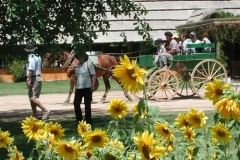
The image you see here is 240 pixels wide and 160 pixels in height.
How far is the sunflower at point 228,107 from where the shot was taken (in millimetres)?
4242

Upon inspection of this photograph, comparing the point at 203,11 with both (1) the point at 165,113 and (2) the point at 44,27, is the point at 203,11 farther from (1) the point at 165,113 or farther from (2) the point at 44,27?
(2) the point at 44,27

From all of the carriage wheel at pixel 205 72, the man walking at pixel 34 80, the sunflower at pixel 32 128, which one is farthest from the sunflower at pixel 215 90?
the carriage wheel at pixel 205 72

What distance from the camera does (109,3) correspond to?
40.7ft

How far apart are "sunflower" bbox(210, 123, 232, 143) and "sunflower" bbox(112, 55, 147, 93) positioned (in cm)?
95

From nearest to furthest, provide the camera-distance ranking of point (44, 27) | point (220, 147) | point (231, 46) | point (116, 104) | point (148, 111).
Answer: point (148, 111) < point (116, 104) < point (220, 147) < point (44, 27) < point (231, 46)

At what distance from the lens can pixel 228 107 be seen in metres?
4.25

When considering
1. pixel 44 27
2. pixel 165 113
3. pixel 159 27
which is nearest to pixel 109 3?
pixel 44 27

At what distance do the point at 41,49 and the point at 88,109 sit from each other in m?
1.57

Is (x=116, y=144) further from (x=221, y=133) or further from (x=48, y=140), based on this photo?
(x=221, y=133)

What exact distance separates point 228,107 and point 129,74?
2.18 ft

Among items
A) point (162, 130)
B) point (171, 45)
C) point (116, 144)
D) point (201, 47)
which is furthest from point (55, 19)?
point (201, 47)

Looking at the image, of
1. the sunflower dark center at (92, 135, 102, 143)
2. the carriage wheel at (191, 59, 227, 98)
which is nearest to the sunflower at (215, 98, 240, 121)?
the sunflower dark center at (92, 135, 102, 143)

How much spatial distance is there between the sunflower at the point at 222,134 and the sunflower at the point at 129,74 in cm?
95

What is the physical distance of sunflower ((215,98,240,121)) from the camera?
13.9 feet
